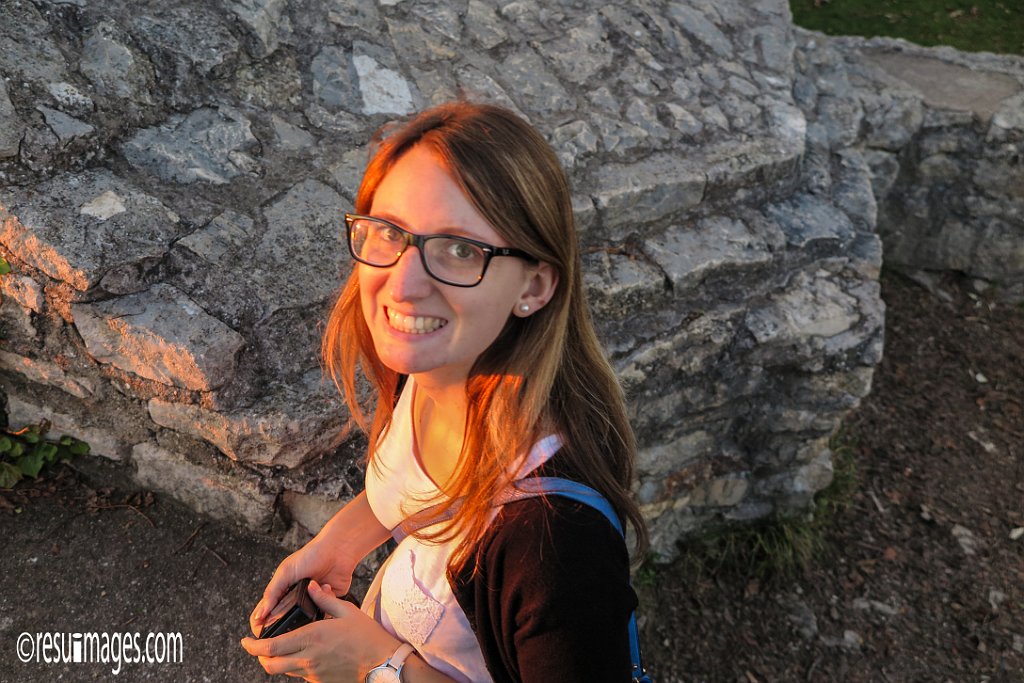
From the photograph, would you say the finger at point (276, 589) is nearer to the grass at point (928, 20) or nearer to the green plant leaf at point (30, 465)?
the green plant leaf at point (30, 465)

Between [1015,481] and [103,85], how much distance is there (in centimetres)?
417

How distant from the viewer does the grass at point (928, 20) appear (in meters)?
6.20

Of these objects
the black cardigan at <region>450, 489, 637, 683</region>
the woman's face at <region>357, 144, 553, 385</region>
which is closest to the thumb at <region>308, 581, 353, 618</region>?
the black cardigan at <region>450, 489, 637, 683</region>

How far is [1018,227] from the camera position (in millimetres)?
4734

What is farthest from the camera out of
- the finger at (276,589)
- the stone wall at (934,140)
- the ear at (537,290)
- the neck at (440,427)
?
the stone wall at (934,140)

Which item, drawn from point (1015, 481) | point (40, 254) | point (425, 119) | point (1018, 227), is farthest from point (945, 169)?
point (40, 254)

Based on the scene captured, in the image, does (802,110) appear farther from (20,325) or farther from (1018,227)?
(20,325)

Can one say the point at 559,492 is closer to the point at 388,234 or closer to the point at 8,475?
the point at 388,234

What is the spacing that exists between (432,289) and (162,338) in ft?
3.84

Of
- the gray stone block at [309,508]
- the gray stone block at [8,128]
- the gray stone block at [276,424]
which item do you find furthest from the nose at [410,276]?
the gray stone block at [8,128]

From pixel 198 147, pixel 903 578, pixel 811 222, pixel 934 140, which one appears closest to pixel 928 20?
pixel 934 140

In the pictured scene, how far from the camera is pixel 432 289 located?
4.87 feet

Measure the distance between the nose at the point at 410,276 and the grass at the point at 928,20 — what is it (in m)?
5.85

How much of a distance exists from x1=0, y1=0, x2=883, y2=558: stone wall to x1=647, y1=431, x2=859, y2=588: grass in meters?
0.08
